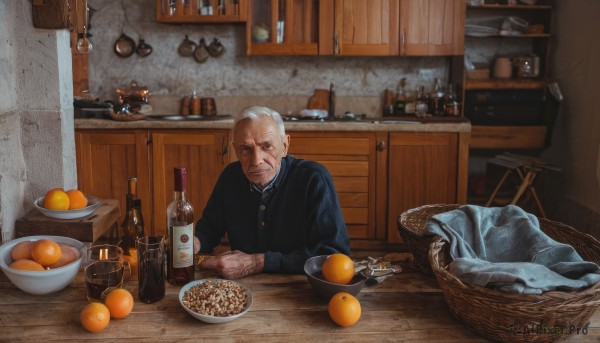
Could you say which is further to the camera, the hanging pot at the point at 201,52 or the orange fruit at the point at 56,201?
the hanging pot at the point at 201,52

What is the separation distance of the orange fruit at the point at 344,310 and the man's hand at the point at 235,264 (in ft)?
1.32

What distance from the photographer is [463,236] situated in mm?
1807

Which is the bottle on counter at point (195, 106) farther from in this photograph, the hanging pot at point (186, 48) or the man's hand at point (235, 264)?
the man's hand at point (235, 264)

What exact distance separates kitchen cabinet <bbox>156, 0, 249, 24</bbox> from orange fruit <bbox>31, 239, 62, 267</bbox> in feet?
10.3

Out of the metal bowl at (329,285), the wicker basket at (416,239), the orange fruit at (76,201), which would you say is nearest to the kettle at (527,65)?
the wicker basket at (416,239)

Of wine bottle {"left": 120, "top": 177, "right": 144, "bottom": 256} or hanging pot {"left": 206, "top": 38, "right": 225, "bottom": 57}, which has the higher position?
hanging pot {"left": 206, "top": 38, "right": 225, "bottom": 57}

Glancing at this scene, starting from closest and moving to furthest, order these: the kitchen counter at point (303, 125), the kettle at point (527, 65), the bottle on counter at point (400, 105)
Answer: the kitchen counter at point (303, 125)
the kettle at point (527, 65)
the bottle on counter at point (400, 105)

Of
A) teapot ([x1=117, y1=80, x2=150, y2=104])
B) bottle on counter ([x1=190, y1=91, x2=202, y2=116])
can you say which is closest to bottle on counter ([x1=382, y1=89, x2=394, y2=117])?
bottle on counter ([x1=190, y1=91, x2=202, y2=116])

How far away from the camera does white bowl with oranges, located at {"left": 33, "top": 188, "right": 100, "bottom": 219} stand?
2.08 m

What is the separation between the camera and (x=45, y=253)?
1699mm

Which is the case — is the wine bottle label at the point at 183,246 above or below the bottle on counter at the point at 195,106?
below

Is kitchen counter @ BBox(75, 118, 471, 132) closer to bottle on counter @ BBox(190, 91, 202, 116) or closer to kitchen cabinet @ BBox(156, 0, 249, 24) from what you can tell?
bottle on counter @ BBox(190, 91, 202, 116)

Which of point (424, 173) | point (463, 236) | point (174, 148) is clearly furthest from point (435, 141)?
point (463, 236)

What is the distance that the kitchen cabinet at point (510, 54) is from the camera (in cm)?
464
